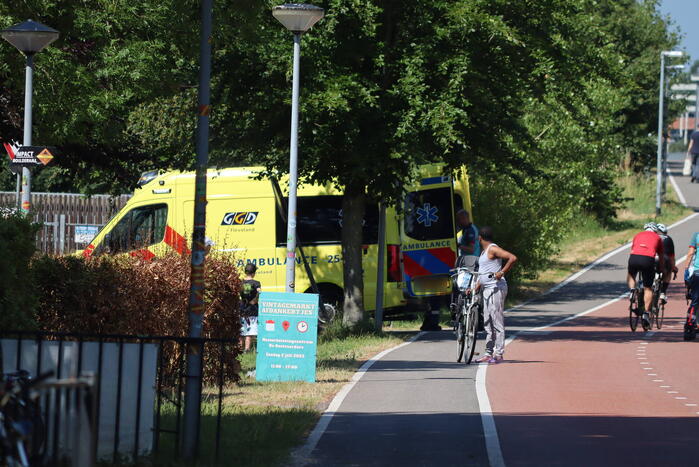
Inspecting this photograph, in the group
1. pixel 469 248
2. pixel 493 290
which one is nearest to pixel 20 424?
pixel 493 290

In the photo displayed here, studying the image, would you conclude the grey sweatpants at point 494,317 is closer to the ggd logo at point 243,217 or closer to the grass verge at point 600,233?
the ggd logo at point 243,217

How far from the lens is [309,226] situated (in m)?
23.8

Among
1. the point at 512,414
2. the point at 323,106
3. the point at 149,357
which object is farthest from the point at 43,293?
the point at 323,106

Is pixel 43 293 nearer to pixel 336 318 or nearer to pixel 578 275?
pixel 336 318

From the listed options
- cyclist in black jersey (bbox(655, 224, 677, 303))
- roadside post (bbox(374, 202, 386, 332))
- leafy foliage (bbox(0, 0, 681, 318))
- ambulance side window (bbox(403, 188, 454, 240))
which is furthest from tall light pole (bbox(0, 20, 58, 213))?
cyclist in black jersey (bbox(655, 224, 677, 303))

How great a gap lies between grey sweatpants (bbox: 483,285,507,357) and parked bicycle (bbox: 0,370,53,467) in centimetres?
959

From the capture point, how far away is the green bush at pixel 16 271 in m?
9.22

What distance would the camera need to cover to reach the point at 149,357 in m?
8.37

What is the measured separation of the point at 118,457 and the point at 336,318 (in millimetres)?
14975

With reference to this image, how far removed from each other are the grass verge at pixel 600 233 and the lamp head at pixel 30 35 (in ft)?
61.2

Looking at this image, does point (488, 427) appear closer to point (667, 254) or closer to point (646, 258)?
point (646, 258)

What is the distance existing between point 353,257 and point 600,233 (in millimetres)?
29776

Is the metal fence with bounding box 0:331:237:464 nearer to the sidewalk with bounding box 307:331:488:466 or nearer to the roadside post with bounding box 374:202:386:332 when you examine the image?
the sidewalk with bounding box 307:331:488:466

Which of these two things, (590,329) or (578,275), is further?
(578,275)
